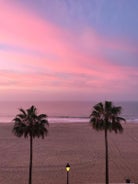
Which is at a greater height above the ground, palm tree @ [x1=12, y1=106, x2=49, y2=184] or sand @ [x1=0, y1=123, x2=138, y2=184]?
palm tree @ [x1=12, y1=106, x2=49, y2=184]

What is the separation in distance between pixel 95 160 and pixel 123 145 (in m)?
12.3

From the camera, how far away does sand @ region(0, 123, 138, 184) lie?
30931 millimetres

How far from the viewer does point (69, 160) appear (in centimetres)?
3841

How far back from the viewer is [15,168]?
34.7 m

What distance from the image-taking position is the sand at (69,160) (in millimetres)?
30931

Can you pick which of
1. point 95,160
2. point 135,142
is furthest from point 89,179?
point 135,142

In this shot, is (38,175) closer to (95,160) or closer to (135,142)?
(95,160)

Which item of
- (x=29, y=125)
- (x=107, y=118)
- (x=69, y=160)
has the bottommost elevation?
(x=69, y=160)

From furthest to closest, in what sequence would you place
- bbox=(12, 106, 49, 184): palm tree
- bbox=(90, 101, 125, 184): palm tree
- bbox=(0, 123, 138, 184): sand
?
bbox=(0, 123, 138, 184): sand, bbox=(90, 101, 125, 184): palm tree, bbox=(12, 106, 49, 184): palm tree

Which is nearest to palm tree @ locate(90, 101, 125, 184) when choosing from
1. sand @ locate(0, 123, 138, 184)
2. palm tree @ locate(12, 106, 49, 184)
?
palm tree @ locate(12, 106, 49, 184)

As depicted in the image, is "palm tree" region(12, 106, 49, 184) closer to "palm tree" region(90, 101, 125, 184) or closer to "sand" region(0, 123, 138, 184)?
"palm tree" region(90, 101, 125, 184)

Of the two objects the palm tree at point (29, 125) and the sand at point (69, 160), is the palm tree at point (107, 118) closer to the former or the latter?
the palm tree at point (29, 125)

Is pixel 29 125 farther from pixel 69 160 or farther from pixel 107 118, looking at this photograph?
pixel 69 160

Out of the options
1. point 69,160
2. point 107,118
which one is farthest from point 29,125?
point 69,160
